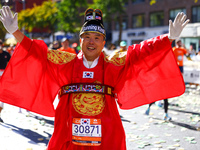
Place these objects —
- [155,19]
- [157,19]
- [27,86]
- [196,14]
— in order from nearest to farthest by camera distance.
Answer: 1. [27,86]
2. [196,14]
3. [157,19]
4. [155,19]

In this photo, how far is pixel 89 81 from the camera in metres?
3.03

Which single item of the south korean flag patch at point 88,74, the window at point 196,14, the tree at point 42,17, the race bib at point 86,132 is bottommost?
the race bib at point 86,132

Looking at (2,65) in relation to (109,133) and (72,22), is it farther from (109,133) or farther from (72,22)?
(72,22)

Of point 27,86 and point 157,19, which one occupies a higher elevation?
point 157,19

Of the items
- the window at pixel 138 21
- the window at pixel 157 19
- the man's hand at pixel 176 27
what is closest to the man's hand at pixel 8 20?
the man's hand at pixel 176 27

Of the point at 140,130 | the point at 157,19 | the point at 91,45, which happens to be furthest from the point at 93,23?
the point at 157,19

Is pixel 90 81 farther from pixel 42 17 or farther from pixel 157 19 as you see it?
pixel 42 17

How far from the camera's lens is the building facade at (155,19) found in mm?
29578

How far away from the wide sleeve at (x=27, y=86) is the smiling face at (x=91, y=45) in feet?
1.89

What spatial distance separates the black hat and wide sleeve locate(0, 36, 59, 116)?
0.74 meters

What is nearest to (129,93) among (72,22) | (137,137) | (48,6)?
(137,137)

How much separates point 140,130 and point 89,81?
3.78 meters

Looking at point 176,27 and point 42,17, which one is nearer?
point 176,27

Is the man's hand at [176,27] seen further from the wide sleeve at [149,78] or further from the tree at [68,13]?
the tree at [68,13]
